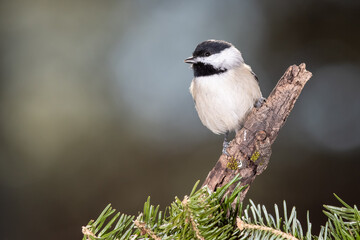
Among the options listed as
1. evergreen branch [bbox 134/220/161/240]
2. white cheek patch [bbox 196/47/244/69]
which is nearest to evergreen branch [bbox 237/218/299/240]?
evergreen branch [bbox 134/220/161/240]

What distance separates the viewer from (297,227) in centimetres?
69

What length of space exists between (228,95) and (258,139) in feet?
1.52

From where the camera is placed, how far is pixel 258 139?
99 cm

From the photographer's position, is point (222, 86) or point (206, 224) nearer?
point (206, 224)

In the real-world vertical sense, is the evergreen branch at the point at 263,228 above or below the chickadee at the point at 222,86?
below

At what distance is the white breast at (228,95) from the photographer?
144cm

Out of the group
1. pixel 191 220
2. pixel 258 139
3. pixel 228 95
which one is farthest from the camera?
pixel 228 95

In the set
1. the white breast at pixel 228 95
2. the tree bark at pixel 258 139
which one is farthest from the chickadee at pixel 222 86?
the tree bark at pixel 258 139

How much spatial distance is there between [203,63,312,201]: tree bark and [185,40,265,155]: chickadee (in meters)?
0.39

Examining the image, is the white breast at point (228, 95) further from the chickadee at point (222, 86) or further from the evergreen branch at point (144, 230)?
the evergreen branch at point (144, 230)

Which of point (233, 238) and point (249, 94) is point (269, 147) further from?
point (249, 94)

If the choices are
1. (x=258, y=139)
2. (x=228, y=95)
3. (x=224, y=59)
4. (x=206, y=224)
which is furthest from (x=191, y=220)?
(x=224, y=59)

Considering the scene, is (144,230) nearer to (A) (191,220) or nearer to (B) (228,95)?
(A) (191,220)

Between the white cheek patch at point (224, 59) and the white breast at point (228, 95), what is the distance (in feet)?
0.09
